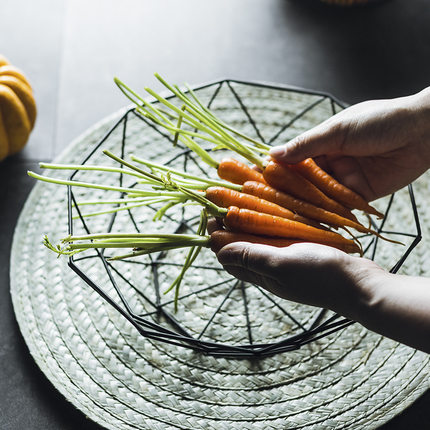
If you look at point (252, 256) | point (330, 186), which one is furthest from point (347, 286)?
point (330, 186)

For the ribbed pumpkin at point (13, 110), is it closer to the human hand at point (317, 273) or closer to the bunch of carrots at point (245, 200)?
the bunch of carrots at point (245, 200)

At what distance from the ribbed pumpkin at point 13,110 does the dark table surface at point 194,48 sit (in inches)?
3.3

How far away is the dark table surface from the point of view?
1.46 m

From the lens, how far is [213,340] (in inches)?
40.5

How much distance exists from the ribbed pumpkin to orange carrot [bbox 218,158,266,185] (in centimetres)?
51

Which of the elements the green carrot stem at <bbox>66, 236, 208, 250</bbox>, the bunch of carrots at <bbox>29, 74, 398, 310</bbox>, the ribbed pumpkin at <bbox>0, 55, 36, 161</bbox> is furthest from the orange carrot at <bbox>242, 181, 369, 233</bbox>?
the ribbed pumpkin at <bbox>0, 55, 36, 161</bbox>

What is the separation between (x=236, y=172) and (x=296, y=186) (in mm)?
105

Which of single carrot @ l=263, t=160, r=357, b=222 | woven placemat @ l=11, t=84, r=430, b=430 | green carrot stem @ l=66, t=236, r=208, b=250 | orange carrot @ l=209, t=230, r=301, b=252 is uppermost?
single carrot @ l=263, t=160, r=357, b=222

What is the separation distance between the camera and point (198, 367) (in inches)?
39.4

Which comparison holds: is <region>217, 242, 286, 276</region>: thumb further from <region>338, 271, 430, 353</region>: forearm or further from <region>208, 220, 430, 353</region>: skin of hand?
<region>338, 271, 430, 353</region>: forearm

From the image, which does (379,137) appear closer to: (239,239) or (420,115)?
(420,115)

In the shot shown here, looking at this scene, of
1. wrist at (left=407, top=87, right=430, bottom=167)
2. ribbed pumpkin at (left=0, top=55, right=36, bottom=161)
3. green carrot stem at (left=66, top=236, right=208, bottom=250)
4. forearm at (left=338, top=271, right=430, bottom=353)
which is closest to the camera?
forearm at (left=338, top=271, right=430, bottom=353)

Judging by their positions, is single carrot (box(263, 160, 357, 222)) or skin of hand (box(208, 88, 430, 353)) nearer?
skin of hand (box(208, 88, 430, 353))

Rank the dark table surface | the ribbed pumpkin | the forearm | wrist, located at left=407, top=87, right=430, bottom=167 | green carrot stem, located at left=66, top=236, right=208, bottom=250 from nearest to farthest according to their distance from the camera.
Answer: the forearm < green carrot stem, located at left=66, top=236, right=208, bottom=250 < wrist, located at left=407, top=87, right=430, bottom=167 < the ribbed pumpkin < the dark table surface
